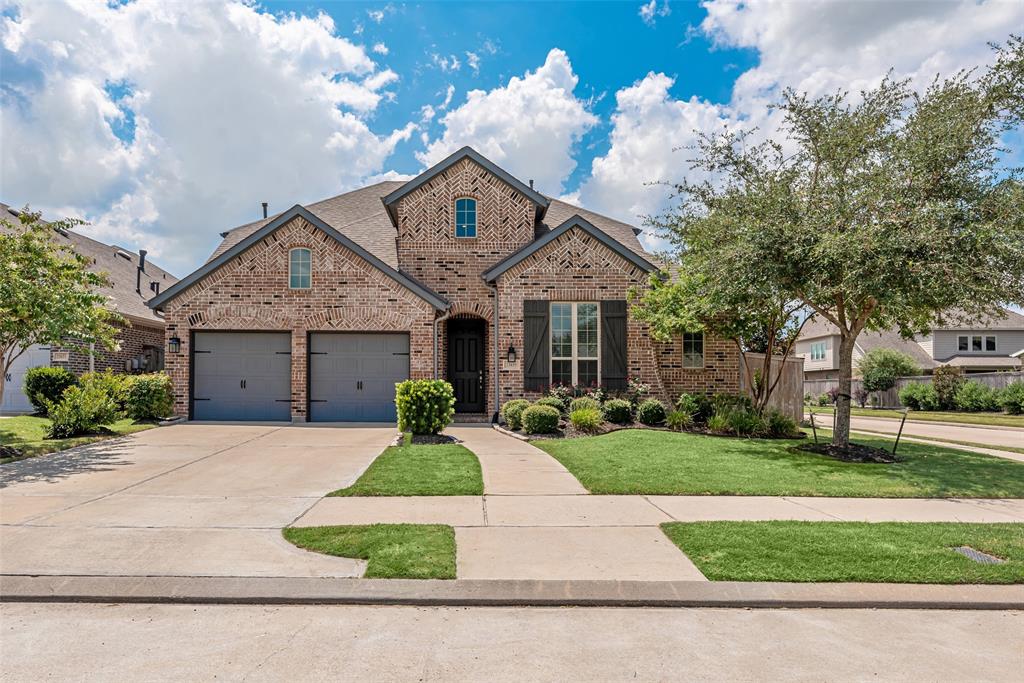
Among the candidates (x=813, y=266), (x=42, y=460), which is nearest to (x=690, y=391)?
(x=813, y=266)

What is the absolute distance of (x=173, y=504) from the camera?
668 cm

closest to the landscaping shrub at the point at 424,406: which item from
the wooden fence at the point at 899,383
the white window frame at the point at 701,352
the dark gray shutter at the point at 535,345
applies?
the dark gray shutter at the point at 535,345

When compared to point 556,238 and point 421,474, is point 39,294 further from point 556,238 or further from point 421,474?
point 556,238

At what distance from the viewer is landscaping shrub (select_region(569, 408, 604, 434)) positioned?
42.3ft

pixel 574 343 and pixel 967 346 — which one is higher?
pixel 967 346

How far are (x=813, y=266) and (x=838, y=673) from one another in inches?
317

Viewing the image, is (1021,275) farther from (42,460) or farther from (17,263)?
(17,263)

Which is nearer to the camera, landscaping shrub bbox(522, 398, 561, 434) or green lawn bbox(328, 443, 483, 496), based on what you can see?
green lawn bbox(328, 443, 483, 496)

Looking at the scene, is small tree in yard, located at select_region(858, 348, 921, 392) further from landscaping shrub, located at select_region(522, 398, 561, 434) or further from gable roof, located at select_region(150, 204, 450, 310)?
gable roof, located at select_region(150, 204, 450, 310)

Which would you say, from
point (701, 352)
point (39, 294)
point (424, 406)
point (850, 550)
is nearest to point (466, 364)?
point (424, 406)

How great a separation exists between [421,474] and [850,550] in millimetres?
5211

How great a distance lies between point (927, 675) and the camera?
3283 millimetres

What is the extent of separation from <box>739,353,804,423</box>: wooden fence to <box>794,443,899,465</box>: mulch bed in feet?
15.0

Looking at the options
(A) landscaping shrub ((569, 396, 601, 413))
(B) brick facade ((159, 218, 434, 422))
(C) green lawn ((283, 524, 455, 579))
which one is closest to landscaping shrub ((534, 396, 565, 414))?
(A) landscaping shrub ((569, 396, 601, 413))
